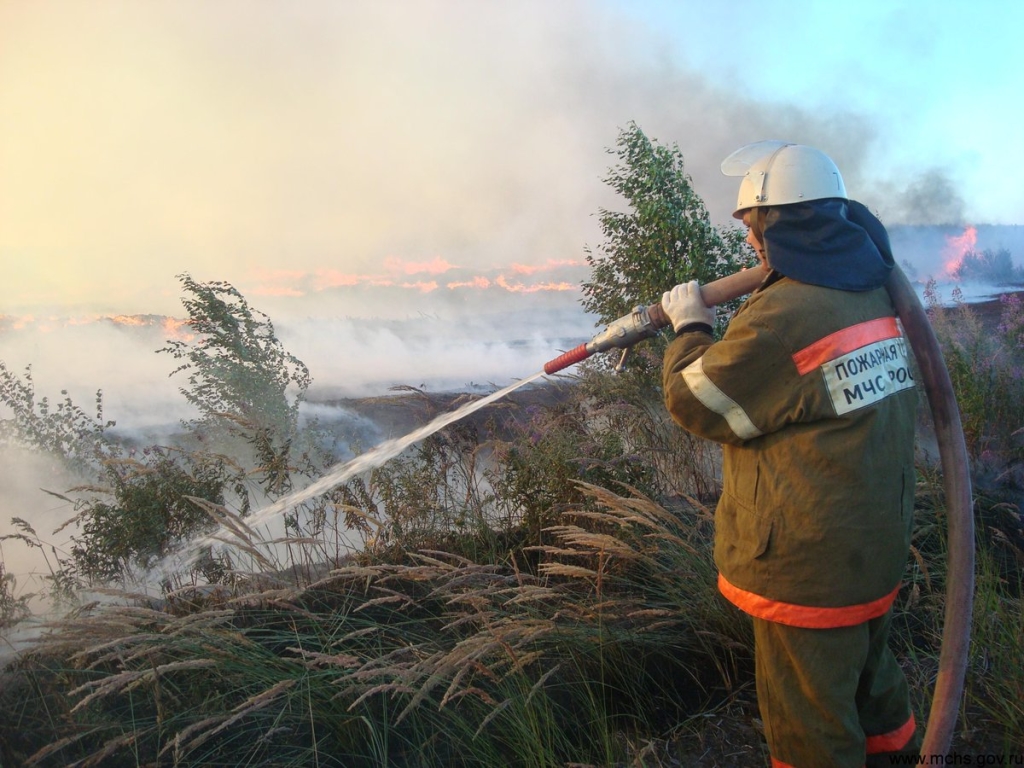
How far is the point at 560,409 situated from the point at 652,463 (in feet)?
2.57

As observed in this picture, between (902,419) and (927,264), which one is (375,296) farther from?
(927,264)

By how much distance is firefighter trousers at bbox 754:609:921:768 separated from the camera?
5.75ft

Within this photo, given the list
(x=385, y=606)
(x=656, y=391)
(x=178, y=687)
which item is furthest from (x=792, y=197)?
(x=656, y=391)

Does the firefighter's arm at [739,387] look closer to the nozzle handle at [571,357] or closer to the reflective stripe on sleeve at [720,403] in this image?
the reflective stripe on sleeve at [720,403]

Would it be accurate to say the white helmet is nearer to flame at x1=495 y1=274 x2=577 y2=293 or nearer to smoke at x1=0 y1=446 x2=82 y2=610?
smoke at x1=0 y1=446 x2=82 y2=610

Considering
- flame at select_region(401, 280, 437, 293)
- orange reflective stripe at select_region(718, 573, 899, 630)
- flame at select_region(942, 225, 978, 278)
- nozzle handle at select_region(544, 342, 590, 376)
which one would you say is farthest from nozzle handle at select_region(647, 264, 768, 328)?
flame at select_region(942, 225, 978, 278)

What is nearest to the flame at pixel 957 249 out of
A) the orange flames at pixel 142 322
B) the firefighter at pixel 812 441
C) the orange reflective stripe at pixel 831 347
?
the firefighter at pixel 812 441

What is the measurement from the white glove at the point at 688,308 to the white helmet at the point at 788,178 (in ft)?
0.99

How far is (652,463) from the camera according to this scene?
415 centimetres

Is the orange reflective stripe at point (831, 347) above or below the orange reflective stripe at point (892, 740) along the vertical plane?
above

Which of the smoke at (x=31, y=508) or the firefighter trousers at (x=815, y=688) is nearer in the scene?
the firefighter trousers at (x=815, y=688)

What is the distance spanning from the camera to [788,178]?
182 cm

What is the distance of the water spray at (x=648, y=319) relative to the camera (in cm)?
212

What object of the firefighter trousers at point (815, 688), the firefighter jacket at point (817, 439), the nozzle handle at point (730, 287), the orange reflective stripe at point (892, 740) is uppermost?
the nozzle handle at point (730, 287)
